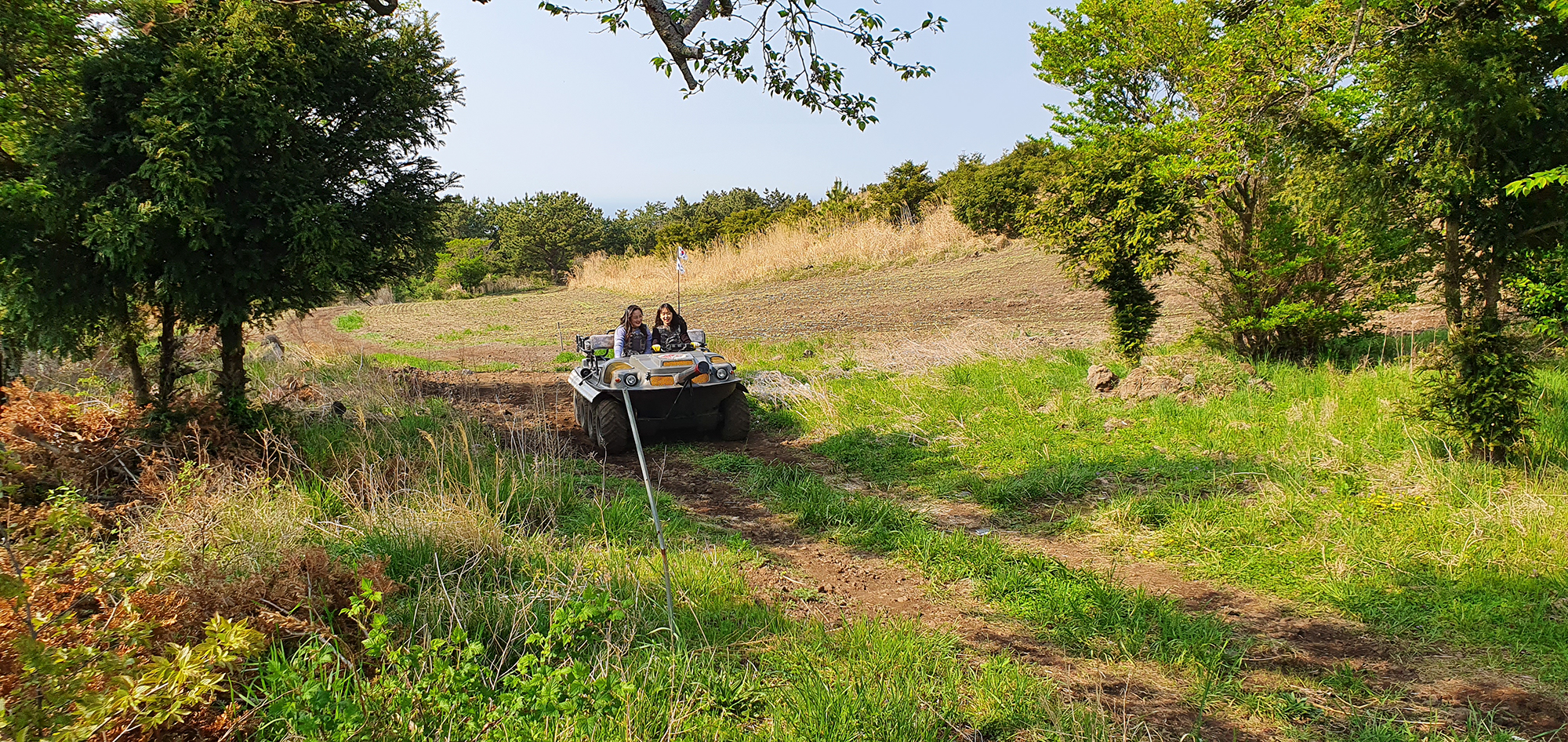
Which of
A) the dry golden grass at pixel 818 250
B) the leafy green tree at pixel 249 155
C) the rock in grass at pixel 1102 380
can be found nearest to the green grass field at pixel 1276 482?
the rock in grass at pixel 1102 380

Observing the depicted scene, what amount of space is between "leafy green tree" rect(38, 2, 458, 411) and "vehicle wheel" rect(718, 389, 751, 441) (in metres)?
3.24

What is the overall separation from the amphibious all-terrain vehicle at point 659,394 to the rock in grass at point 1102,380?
3.59 metres

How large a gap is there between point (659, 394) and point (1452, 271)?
5.92 meters

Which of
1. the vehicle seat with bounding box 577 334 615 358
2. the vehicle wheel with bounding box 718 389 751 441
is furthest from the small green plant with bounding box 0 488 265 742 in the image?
the vehicle wheel with bounding box 718 389 751 441

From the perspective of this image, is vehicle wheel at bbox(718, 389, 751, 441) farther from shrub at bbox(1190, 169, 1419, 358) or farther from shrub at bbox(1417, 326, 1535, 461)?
shrub at bbox(1417, 326, 1535, 461)

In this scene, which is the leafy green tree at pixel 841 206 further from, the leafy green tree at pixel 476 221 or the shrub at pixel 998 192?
the leafy green tree at pixel 476 221

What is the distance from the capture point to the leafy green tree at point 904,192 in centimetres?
2998

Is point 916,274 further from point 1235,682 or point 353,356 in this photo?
point 1235,682

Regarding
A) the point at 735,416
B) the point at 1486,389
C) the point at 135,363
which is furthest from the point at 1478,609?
the point at 135,363

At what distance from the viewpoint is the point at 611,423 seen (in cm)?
759

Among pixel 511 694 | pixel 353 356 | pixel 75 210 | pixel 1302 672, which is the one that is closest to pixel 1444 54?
pixel 1302 672

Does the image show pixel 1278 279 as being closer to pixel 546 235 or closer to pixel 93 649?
pixel 93 649

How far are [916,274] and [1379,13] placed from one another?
56.2 ft

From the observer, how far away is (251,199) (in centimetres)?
610
